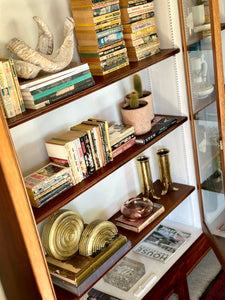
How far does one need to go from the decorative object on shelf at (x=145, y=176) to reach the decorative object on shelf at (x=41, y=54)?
0.75 m

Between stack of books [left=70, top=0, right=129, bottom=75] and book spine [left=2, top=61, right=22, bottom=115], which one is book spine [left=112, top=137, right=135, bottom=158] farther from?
book spine [left=2, top=61, right=22, bottom=115]

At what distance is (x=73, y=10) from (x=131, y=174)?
0.94 m

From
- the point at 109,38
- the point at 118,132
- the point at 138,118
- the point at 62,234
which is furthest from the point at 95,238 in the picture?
the point at 109,38

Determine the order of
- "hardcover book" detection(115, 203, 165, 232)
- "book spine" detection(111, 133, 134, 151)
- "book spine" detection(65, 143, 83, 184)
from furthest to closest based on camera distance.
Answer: "hardcover book" detection(115, 203, 165, 232), "book spine" detection(111, 133, 134, 151), "book spine" detection(65, 143, 83, 184)

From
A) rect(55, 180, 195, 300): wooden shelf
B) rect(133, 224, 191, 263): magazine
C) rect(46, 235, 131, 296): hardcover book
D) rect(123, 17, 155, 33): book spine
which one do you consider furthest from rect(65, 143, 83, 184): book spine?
rect(133, 224, 191, 263): magazine

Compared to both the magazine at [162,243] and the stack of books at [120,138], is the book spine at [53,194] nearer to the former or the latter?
the stack of books at [120,138]

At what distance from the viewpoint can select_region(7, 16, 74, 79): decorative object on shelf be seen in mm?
1409

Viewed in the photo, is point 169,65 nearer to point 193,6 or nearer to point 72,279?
point 193,6

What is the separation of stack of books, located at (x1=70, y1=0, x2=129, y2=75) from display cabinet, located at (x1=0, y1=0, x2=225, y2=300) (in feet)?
0.24

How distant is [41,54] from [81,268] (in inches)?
33.2

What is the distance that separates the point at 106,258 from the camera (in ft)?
5.52

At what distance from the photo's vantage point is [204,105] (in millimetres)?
2102

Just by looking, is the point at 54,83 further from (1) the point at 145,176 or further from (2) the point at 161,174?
(2) the point at 161,174

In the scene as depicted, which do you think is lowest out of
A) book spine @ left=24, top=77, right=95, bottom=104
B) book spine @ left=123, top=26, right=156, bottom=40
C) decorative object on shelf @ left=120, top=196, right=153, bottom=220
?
decorative object on shelf @ left=120, top=196, right=153, bottom=220
